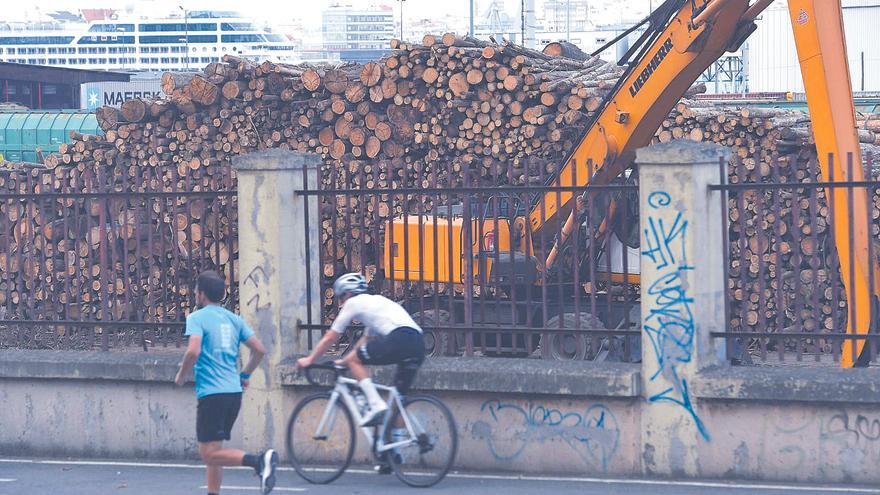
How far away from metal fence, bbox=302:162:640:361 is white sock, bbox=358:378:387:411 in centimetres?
90

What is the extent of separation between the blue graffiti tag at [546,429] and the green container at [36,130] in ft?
91.8

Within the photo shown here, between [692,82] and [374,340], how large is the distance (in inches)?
→ 263

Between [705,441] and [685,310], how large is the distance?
847 millimetres

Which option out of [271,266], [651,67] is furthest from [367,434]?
[651,67]

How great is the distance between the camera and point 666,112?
46.7 ft

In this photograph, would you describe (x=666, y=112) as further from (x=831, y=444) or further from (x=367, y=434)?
(x=367, y=434)

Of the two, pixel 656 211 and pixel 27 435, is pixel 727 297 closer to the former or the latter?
pixel 656 211

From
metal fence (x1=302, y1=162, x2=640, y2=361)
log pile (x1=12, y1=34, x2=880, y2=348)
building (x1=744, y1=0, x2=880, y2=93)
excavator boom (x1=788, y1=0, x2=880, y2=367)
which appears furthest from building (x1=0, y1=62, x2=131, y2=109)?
excavator boom (x1=788, y1=0, x2=880, y2=367)

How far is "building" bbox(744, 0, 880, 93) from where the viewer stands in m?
51.7

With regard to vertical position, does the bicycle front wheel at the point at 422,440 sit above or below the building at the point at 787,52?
below

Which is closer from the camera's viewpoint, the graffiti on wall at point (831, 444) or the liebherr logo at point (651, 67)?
the graffiti on wall at point (831, 444)

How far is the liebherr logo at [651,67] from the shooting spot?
1359cm

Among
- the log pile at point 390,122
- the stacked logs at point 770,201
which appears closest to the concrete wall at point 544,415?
the stacked logs at point 770,201

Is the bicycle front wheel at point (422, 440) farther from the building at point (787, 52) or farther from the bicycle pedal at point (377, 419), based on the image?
the building at point (787, 52)
